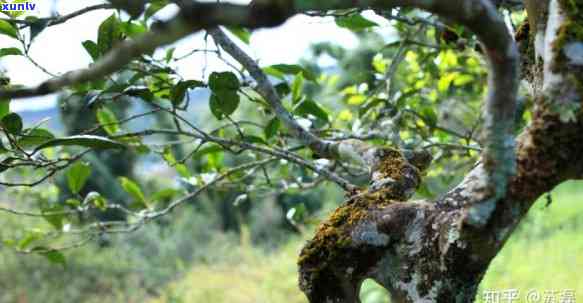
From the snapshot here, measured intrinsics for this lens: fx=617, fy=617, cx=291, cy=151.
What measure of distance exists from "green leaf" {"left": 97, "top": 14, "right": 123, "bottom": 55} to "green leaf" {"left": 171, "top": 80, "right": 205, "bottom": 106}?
0.11 metres

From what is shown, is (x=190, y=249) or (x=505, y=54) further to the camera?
(x=190, y=249)

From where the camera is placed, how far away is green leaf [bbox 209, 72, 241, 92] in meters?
0.92

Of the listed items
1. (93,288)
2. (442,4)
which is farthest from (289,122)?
(93,288)

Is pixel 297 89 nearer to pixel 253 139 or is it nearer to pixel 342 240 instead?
pixel 253 139

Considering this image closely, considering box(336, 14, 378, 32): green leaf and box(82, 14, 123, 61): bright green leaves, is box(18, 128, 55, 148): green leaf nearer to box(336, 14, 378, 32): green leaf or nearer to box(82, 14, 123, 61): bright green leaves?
box(82, 14, 123, 61): bright green leaves

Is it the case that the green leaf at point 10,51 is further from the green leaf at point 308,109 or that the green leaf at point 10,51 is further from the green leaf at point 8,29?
the green leaf at point 308,109

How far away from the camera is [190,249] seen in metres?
6.33

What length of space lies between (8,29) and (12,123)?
0.49ft

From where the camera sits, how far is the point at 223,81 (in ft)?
3.06

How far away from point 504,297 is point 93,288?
14.4 feet

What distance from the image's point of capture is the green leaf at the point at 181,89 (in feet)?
3.14

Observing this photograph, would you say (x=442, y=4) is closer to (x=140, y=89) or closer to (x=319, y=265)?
(x=319, y=265)

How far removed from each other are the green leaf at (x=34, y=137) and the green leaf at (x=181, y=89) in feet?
0.65

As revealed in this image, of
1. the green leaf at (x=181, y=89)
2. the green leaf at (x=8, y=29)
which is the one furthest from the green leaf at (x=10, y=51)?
the green leaf at (x=181, y=89)
